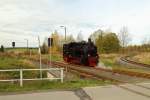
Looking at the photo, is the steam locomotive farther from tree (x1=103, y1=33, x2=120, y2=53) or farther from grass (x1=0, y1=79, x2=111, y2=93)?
tree (x1=103, y1=33, x2=120, y2=53)

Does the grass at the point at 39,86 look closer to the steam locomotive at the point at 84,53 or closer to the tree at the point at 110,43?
the steam locomotive at the point at 84,53

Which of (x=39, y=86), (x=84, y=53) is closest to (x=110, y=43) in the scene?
(x=84, y=53)

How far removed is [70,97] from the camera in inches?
552

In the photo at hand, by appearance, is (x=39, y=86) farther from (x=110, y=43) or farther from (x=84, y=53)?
(x=110, y=43)

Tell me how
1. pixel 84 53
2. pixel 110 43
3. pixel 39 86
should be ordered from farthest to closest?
pixel 110 43 → pixel 84 53 → pixel 39 86

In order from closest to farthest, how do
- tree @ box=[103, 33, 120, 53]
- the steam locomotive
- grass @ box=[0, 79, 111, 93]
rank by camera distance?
grass @ box=[0, 79, 111, 93], the steam locomotive, tree @ box=[103, 33, 120, 53]

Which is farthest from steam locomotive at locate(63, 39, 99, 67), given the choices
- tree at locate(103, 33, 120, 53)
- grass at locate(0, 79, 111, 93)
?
tree at locate(103, 33, 120, 53)

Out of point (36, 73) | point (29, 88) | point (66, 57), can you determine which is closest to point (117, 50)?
point (66, 57)

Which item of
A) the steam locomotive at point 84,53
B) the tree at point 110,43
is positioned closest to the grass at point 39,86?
the steam locomotive at point 84,53

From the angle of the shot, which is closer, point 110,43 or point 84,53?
point 84,53

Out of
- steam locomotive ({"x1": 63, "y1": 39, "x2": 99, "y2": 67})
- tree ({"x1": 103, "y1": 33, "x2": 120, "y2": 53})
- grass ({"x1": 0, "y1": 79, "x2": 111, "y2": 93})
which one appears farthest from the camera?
tree ({"x1": 103, "y1": 33, "x2": 120, "y2": 53})

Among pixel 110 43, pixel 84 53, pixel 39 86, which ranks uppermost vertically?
pixel 110 43

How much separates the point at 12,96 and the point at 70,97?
253 centimetres

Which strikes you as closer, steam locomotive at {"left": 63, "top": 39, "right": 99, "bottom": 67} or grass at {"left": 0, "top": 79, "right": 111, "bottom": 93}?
grass at {"left": 0, "top": 79, "right": 111, "bottom": 93}
